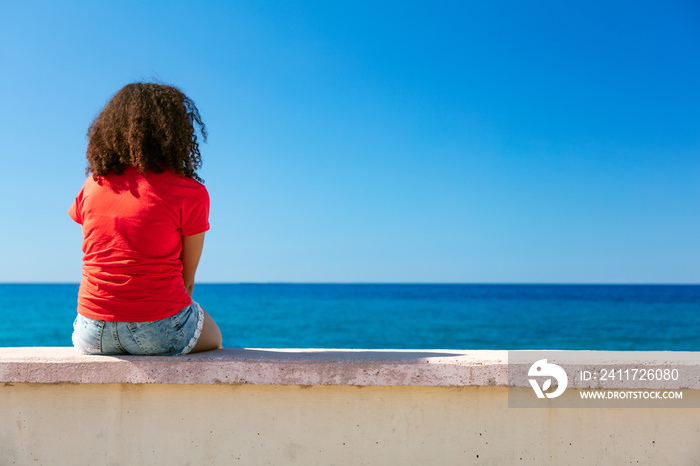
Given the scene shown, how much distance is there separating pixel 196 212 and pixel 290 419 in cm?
93

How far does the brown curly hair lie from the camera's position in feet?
6.71

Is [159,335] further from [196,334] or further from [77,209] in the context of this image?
[77,209]

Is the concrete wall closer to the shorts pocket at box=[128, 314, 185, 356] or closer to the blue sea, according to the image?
the shorts pocket at box=[128, 314, 185, 356]

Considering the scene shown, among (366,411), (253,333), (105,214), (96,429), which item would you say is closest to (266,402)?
(366,411)

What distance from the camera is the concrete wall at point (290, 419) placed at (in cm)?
196

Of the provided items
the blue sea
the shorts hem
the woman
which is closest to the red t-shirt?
the woman

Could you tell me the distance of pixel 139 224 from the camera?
1976 mm

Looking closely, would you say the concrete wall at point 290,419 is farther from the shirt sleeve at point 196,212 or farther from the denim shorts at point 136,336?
the shirt sleeve at point 196,212

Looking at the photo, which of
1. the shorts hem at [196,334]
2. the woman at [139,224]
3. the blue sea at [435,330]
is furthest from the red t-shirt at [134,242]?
the blue sea at [435,330]

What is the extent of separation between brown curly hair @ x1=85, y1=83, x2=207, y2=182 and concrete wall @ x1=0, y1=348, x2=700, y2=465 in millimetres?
797

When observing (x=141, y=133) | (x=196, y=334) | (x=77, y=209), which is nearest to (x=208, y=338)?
(x=196, y=334)

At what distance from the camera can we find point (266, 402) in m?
2.01

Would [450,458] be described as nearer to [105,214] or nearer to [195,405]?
[195,405]

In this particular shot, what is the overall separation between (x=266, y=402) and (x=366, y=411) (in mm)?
403
